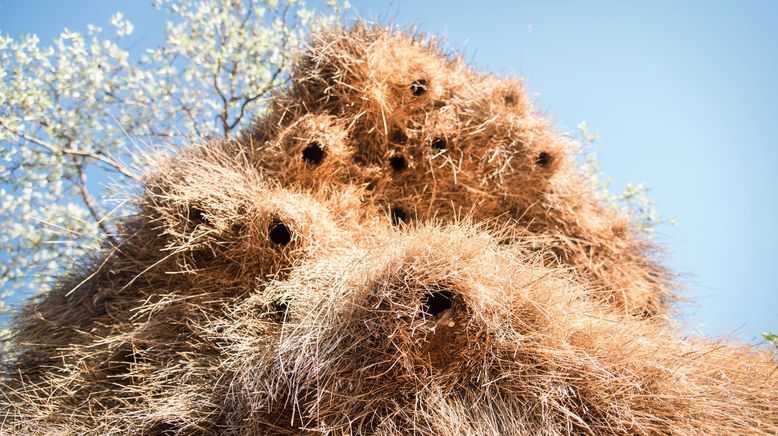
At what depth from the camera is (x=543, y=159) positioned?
428 cm

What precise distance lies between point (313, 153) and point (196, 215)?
1.02 meters

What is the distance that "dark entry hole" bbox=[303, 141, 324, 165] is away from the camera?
3.82 m

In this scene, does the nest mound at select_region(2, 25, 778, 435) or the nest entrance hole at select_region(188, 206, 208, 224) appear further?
the nest entrance hole at select_region(188, 206, 208, 224)

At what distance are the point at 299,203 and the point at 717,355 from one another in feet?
8.13

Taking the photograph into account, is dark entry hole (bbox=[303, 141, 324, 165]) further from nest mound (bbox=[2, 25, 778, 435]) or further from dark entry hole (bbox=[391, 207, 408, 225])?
dark entry hole (bbox=[391, 207, 408, 225])

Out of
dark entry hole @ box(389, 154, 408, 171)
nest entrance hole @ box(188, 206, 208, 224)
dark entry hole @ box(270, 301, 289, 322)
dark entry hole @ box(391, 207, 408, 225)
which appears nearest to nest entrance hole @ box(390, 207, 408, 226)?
dark entry hole @ box(391, 207, 408, 225)

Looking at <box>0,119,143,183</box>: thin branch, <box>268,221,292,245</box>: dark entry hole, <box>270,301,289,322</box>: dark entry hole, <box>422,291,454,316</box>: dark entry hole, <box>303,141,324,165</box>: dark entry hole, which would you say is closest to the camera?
<box>422,291,454,316</box>: dark entry hole

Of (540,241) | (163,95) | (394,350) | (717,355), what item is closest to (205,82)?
(163,95)

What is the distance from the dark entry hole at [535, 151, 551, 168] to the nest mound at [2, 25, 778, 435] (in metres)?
0.03

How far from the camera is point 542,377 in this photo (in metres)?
2.18

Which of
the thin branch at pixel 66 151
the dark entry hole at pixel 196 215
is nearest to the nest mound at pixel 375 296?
the dark entry hole at pixel 196 215

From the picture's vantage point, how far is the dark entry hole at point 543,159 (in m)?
4.25

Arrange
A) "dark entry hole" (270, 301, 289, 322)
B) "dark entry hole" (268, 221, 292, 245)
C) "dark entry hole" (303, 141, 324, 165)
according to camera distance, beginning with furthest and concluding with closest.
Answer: "dark entry hole" (303, 141, 324, 165) → "dark entry hole" (268, 221, 292, 245) → "dark entry hole" (270, 301, 289, 322)

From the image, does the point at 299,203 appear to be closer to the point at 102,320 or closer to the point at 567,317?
the point at 102,320
